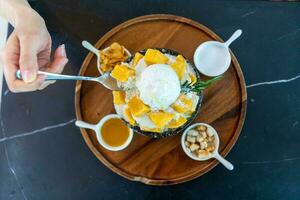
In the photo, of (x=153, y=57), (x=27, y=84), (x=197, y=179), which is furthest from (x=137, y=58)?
(x=197, y=179)

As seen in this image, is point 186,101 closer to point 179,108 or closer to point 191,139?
point 179,108

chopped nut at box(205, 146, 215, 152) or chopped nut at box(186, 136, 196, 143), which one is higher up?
chopped nut at box(186, 136, 196, 143)

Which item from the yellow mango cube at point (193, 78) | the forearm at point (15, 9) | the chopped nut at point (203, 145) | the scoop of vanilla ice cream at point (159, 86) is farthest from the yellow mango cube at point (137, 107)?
the forearm at point (15, 9)

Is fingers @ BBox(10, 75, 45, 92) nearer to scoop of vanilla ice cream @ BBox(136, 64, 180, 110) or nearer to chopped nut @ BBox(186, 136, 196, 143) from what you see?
scoop of vanilla ice cream @ BBox(136, 64, 180, 110)

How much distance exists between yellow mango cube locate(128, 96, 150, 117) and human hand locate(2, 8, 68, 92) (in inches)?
8.2

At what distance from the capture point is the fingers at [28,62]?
0.78 metres

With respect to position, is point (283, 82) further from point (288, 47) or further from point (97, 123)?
point (97, 123)

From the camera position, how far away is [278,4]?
110 centimetres

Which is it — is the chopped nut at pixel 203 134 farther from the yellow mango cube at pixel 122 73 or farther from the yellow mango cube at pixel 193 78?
the yellow mango cube at pixel 122 73

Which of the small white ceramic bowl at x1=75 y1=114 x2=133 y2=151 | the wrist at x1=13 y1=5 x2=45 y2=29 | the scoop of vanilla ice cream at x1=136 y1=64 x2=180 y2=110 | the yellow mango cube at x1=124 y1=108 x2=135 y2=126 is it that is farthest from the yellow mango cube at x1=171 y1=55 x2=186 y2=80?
the wrist at x1=13 y1=5 x2=45 y2=29

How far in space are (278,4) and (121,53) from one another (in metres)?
0.53

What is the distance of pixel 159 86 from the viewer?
78cm

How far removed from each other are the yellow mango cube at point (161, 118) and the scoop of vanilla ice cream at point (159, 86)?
15 mm

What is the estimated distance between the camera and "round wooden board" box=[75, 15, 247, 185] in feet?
3.28
